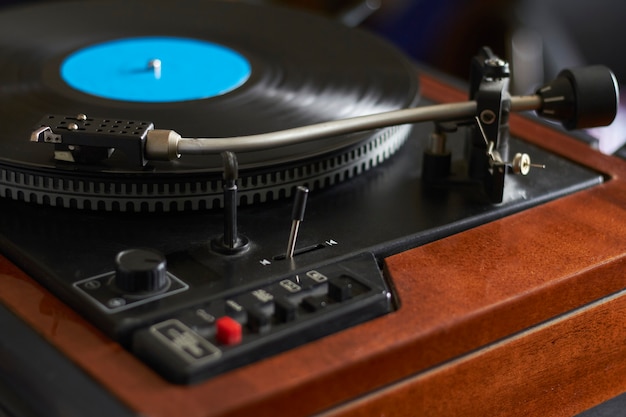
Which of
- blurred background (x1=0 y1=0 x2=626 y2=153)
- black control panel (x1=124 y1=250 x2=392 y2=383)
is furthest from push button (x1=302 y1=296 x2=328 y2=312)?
blurred background (x1=0 y1=0 x2=626 y2=153)

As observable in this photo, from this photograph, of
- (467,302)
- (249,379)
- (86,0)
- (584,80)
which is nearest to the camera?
(249,379)

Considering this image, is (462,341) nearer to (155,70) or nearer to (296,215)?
(296,215)

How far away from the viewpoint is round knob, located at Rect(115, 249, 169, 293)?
68cm

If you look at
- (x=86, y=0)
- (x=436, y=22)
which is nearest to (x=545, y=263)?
(x=86, y=0)

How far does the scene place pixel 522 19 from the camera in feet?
7.04

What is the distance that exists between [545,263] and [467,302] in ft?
0.32

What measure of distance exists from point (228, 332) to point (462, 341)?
0.18 metres

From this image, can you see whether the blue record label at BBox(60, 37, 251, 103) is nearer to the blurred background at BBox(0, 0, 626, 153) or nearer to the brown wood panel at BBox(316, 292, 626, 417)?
the brown wood panel at BBox(316, 292, 626, 417)

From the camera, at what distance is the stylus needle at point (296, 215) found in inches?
28.4

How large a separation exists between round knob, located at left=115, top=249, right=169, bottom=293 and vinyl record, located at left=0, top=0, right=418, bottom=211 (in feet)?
0.33

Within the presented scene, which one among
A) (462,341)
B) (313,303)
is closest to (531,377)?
(462,341)

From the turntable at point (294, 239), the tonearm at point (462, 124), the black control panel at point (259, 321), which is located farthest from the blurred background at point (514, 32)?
the black control panel at point (259, 321)

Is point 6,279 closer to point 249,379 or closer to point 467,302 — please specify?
point 249,379

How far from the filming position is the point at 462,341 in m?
0.71
